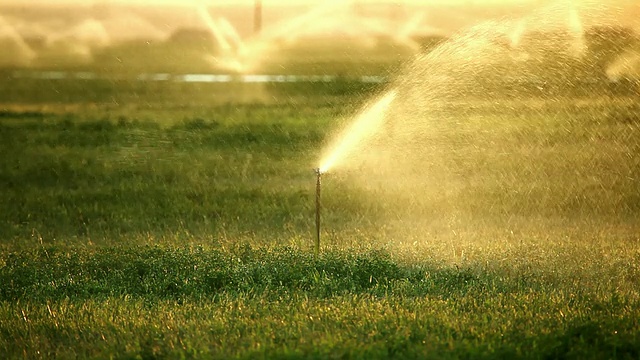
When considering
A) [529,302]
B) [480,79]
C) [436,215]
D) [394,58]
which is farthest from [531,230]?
[394,58]

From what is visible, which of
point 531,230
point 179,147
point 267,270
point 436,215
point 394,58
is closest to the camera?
point 267,270

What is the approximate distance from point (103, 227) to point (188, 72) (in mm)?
14527

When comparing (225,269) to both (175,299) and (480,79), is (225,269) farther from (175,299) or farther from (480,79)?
(480,79)

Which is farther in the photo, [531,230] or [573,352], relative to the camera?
[531,230]

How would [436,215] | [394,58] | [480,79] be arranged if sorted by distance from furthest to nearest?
[394,58] → [480,79] → [436,215]

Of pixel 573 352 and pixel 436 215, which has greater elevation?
pixel 436 215

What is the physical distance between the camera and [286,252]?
928cm

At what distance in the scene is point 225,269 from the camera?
866 centimetres

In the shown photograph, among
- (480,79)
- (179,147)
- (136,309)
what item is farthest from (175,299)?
(480,79)

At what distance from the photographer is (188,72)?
25.5 m

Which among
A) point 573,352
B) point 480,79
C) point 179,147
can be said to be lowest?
point 573,352

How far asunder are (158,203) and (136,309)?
15.8ft

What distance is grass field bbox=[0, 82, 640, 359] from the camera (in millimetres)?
7004

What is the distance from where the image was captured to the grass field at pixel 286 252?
700cm
